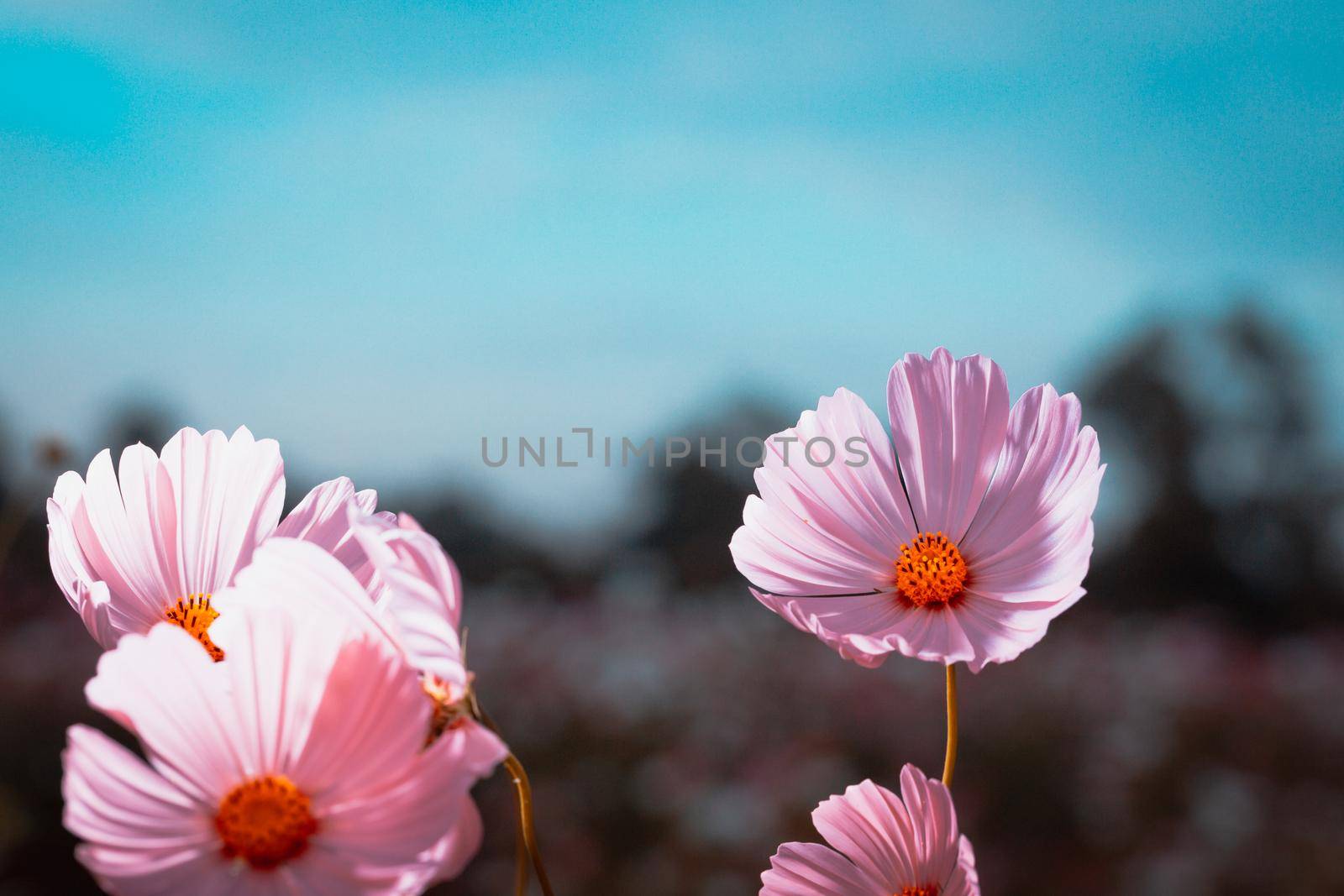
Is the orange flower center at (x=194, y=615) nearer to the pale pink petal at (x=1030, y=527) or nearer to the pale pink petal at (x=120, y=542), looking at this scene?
the pale pink petal at (x=120, y=542)

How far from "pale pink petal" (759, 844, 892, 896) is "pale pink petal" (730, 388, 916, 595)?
0.05 metres

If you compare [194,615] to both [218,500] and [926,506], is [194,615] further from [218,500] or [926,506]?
[926,506]

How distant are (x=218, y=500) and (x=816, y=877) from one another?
13cm

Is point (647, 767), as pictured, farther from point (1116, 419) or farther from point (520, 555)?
point (1116, 419)

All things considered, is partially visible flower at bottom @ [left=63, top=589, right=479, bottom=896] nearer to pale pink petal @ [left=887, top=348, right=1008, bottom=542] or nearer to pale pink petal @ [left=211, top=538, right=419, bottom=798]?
pale pink petal @ [left=211, top=538, right=419, bottom=798]

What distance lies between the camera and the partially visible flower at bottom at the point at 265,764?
0.46 ft

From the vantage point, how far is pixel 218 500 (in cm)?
21

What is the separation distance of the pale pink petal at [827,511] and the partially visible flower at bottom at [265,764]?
0.10 m

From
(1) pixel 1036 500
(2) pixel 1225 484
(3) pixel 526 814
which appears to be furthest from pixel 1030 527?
(2) pixel 1225 484

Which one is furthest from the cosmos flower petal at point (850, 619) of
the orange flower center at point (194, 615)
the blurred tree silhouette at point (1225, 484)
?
the blurred tree silhouette at point (1225, 484)

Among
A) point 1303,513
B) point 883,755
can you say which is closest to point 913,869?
point 883,755

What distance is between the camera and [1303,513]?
195 cm

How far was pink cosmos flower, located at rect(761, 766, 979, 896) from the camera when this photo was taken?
0.18 metres

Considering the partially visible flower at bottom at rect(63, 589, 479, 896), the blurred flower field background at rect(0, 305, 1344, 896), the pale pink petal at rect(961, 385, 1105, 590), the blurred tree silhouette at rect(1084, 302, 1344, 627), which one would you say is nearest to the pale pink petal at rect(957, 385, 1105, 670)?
the pale pink petal at rect(961, 385, 1105, 590)
